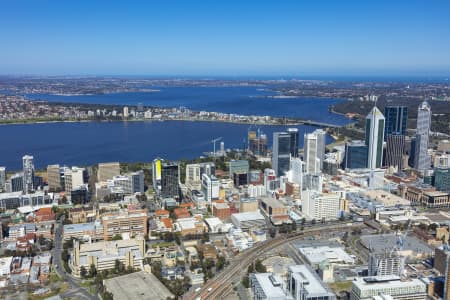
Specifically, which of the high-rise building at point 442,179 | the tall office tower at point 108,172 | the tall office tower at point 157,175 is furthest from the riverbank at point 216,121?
the tall office tower at point 157,175

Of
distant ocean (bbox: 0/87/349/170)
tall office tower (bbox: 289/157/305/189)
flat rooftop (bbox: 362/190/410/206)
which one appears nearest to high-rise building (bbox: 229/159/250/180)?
tall office tower (bbox: 289/157/305/189)

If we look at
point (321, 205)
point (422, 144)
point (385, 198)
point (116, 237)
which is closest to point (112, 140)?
point (116, 237)

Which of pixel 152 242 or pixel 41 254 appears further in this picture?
pixel 152 242

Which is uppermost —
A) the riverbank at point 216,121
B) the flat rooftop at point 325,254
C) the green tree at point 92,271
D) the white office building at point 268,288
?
the riverbank at point 216,121

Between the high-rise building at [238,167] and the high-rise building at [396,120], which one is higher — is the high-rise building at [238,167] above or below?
below

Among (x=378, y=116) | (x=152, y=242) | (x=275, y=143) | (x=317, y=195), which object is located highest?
(x=378, y=116)

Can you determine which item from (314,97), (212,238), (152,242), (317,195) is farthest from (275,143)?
(314,97)

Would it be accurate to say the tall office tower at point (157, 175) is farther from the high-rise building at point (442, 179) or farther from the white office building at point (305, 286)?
the high-rise building at point (442, 179)

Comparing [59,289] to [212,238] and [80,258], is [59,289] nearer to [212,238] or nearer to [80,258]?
[80,258]
